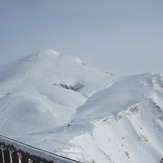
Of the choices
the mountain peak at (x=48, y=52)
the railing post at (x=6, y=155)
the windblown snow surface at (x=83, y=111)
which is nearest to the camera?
the railing post at (x=6, y=155)

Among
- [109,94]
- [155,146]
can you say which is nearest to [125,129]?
[155,146]

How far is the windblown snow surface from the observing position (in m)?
20.9

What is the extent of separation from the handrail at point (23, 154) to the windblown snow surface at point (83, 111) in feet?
35.9

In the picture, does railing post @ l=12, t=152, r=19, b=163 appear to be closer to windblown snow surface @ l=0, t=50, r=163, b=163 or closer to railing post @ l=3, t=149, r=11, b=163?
railing post @ l=3, t=149, r=11, b=163

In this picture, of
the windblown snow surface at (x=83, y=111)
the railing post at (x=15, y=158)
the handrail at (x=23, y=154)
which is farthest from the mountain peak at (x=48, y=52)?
the railing post at (x=15, y=158)

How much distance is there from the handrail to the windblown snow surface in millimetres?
10941

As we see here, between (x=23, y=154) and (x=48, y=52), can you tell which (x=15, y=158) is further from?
(x=48, y=52)

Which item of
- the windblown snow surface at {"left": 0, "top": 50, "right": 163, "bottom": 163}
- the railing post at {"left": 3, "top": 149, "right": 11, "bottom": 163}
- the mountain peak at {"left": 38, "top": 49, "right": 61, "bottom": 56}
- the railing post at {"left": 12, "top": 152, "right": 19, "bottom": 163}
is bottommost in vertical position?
the windblown snow surface at {"left": 0, "top": 50, "right": 163, "bottom": 163}

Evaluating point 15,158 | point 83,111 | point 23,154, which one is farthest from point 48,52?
point 23,154

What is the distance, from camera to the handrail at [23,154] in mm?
2473

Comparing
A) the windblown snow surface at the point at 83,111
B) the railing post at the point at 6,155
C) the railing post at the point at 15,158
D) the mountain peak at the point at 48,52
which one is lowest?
the windblown snow surface at the point at 83,111

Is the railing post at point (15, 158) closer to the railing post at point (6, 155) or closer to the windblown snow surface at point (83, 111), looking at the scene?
the railing post at point (6, 155)

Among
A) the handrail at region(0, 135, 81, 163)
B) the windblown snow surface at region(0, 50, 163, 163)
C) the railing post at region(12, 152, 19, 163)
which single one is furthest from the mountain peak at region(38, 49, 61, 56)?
the railing post at region(12, 152, 19, 163)

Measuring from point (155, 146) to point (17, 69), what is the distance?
85.1 ft
